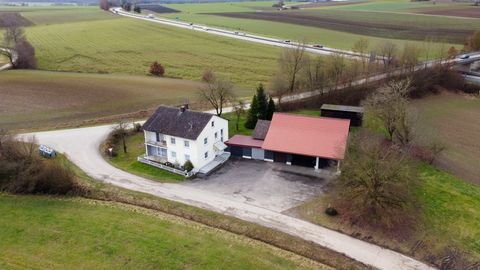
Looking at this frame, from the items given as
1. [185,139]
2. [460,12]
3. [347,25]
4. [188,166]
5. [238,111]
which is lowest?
[188,166]

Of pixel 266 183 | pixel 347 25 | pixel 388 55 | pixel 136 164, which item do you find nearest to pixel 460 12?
pixel 347 25

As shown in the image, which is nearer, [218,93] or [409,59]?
[218,93]

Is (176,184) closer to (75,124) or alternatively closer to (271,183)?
(271,183)

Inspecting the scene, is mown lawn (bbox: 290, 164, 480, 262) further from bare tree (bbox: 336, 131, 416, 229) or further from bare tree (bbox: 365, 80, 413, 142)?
bare tree (bbox: 365, 80, 413, 142)

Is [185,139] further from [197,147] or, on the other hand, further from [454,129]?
[454,129]

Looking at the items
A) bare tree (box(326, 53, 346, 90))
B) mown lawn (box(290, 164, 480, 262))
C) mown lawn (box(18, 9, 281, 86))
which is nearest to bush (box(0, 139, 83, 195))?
→ mown lawn (box(290, 164, 480, 262))
